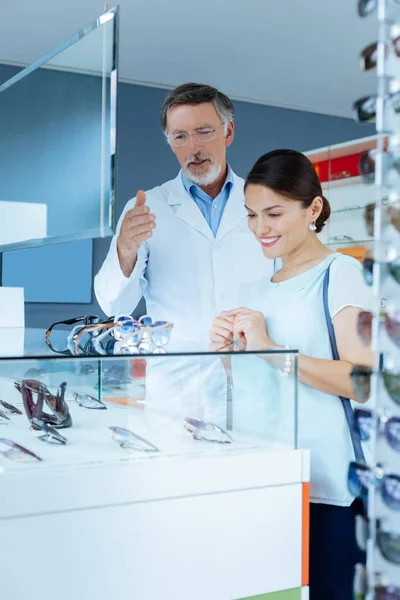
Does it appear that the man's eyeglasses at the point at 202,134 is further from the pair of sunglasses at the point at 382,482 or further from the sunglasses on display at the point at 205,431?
the pair of sunglasses at the point at 382,482

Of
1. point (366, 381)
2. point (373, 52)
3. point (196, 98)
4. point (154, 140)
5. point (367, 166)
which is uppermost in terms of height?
point (154, 140)

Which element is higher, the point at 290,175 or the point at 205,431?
the point at 290,175

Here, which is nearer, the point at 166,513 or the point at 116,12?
the point at 166,513

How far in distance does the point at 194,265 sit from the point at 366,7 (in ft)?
6.31

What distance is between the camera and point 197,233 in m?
2.71

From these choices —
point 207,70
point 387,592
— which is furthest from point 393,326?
point 207,70

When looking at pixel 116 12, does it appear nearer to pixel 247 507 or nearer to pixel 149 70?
pixel 247 507

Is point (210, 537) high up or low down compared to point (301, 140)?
down

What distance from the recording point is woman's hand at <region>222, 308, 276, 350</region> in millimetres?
1696

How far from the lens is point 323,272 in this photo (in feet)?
5.59

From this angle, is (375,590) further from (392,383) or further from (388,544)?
(392,383)

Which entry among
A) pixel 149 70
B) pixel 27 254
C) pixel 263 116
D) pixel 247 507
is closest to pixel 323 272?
pixel 247 507

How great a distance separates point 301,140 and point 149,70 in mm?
1545

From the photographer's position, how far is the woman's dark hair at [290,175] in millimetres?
1915
